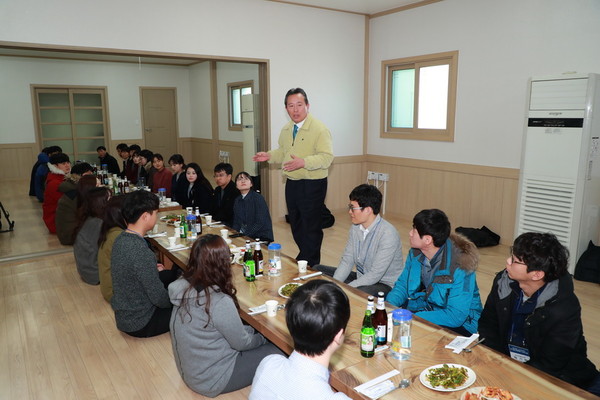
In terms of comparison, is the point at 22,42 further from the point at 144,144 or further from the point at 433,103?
the point at 144,144

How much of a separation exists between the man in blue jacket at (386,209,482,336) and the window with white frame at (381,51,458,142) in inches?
152

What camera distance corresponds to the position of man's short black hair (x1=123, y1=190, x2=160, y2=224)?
271 centimetres

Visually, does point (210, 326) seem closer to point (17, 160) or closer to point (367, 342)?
point (367, 342)

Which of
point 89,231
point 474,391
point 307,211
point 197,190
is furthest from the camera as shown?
point 197,190

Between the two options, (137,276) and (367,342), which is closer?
(367,342)

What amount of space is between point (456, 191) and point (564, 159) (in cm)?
168

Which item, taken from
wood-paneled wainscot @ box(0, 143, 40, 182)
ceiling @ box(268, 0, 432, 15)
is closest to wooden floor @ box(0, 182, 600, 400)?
ceiling @ box(268, 0, 432, 15)

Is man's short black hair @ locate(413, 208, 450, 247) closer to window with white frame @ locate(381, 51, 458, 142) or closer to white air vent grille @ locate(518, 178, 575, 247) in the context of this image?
white air vent grille @ locate(518, 178, 575, 247)

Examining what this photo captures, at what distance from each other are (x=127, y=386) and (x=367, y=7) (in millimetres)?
5752

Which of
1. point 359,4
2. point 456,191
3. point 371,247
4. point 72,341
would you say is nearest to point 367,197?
point 371,247

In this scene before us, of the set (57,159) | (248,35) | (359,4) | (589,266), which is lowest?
(589,266)

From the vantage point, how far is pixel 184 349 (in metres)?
2.12

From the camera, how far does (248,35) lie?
5812 millimetres


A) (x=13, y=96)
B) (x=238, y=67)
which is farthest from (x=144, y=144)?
(x=238, y=67)
